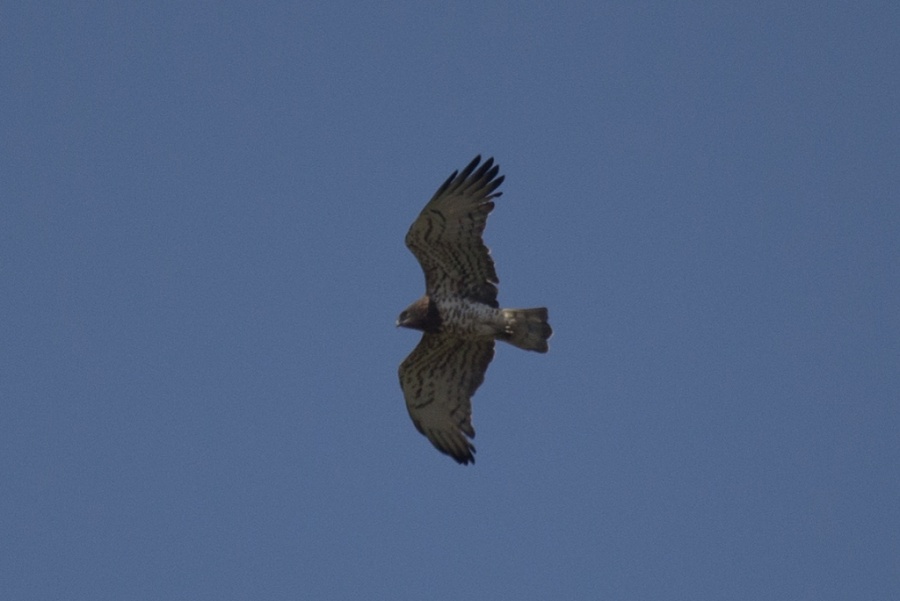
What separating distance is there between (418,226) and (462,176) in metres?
0.66

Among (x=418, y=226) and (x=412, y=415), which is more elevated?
(x=418, y=226)

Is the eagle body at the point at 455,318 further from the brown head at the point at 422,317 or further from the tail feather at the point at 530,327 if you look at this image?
the tail feather at the point at 530,327

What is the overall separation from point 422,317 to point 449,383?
32.6 inches

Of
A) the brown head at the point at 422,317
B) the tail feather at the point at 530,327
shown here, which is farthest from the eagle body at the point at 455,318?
the tail feather at the point at 530,327

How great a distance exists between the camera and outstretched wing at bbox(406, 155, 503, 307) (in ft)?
49.0

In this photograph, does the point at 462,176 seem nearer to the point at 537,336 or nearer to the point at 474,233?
the point at 474,233

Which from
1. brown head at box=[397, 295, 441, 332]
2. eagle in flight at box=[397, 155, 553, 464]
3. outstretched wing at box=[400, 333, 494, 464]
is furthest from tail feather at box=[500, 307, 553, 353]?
brown head at box=[397, 295, 441, 332]

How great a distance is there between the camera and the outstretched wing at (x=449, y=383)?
51.4ft

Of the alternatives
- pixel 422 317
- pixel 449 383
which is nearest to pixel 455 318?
pixel 422 317

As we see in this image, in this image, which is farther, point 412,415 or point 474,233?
point 412,415

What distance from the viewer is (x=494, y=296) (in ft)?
49.9

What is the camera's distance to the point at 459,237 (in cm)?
1503

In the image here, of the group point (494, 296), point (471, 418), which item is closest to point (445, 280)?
point (494, 296)

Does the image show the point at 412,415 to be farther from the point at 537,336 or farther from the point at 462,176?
the point at 462,176
